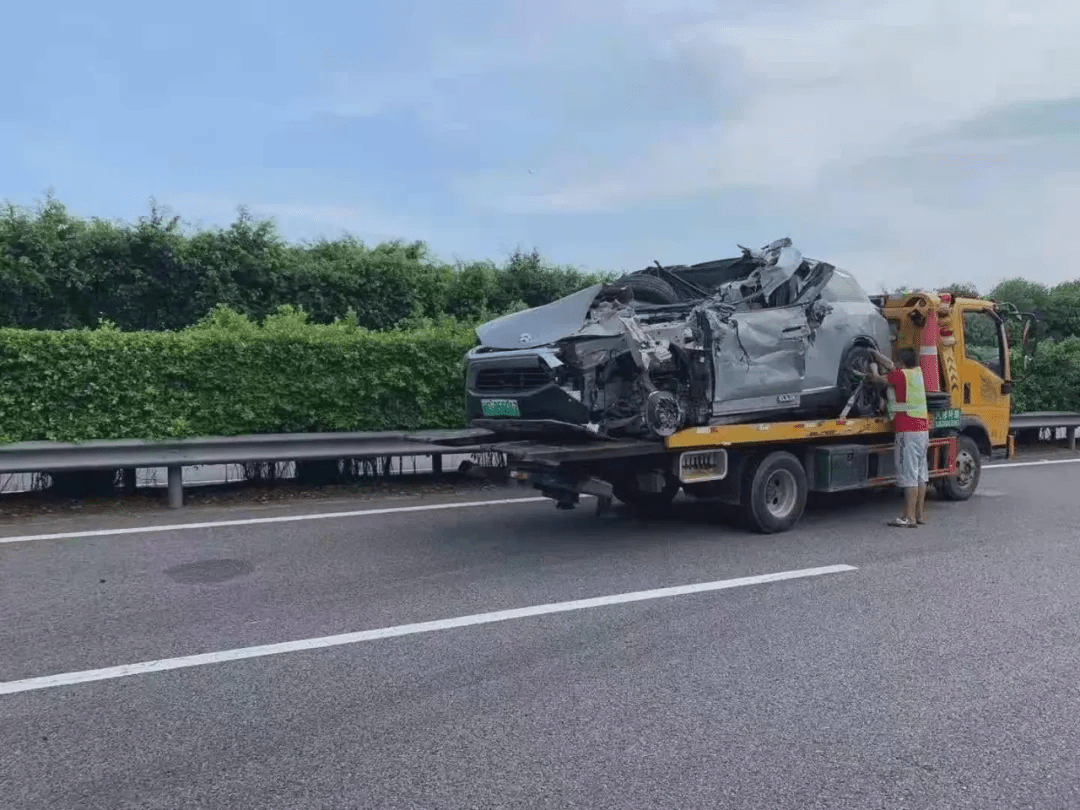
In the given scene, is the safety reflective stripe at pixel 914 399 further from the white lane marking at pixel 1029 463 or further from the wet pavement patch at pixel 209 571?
the wet pavement patch at pixel 209 571

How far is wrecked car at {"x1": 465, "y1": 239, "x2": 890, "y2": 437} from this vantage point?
8.03 metres

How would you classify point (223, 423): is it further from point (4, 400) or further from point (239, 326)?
point (4, 400)

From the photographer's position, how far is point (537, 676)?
199 inches

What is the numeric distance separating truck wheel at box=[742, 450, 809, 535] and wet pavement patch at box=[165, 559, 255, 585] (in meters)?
4.58

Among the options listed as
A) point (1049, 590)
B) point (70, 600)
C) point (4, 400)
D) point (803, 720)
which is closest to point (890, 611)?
point (1049, 590)

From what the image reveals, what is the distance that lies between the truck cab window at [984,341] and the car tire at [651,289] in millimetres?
4167

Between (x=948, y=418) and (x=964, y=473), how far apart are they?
112cm

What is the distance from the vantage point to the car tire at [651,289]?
9.60 metres

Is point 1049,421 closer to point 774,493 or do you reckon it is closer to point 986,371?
point 986,371

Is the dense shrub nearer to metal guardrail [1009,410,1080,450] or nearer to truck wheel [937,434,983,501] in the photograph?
truck wheel [937,434,983,501]

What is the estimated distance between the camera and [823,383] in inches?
381

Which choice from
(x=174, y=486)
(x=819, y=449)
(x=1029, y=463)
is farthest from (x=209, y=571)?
(x=1029, y=463)

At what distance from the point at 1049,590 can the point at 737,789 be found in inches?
174

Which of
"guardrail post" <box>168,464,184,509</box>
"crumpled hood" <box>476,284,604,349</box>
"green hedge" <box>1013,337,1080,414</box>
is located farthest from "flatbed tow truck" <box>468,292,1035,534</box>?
"green hedge" <box>1013,337,1080,414</box>
